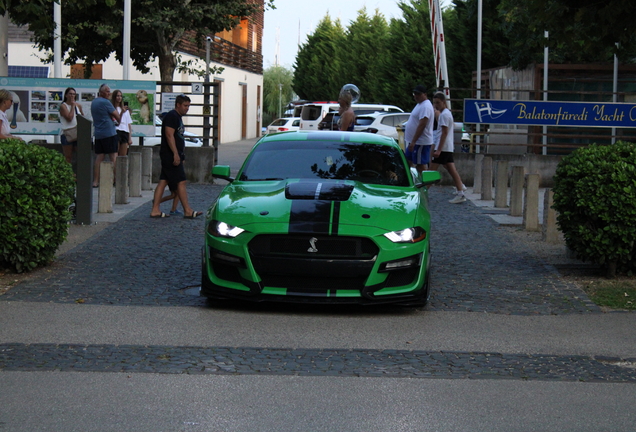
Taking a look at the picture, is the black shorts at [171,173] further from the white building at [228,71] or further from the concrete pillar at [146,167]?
the white building at [228,71]

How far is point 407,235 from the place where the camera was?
7715 millimetres

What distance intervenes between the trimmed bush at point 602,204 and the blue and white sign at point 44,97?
1269 cm

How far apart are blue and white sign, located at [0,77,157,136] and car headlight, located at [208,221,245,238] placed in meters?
12.9

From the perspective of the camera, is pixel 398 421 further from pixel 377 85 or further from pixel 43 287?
pixel 377 85

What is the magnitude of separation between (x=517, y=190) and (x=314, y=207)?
814 cm

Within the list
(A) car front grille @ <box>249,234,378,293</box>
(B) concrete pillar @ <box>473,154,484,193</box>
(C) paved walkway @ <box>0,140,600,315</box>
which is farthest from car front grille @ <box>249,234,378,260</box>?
(B) concrete pillar @ <box>473,154,484,193</box>

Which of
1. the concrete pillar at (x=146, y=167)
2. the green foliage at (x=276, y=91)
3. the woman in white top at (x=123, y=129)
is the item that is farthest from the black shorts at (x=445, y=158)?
the green foliage at (x=276, y=91)

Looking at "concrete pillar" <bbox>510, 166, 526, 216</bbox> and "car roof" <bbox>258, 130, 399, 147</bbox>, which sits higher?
"car roof" <bbox>258, 130, 399, 147</bbox>

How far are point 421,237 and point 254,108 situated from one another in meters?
55.5

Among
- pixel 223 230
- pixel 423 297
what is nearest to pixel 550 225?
pixel 423 297

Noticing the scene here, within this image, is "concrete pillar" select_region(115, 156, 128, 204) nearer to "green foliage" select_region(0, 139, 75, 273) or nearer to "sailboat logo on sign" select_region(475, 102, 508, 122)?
"green foliage" select_region(0, 139, 75, 273)

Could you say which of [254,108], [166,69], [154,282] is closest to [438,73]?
[166,69]

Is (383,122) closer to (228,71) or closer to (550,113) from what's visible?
(550,113)

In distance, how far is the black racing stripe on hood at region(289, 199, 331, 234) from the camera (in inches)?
297
